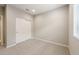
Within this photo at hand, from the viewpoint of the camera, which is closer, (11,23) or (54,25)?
(11,23)

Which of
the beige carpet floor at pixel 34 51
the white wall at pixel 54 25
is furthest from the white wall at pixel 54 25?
the beige carpet floor at pixel 34 51

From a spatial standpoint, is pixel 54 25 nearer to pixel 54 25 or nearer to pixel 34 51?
pixel 54 25

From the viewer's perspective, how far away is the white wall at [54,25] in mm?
3852

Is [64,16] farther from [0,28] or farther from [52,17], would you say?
[0,28]

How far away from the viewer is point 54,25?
14.5ft

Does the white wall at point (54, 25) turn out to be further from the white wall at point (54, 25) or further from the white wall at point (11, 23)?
the white wall at point (11, 23)

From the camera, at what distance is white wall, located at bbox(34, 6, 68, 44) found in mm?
3852

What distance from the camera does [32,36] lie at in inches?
245

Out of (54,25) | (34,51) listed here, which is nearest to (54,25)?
(54,25)

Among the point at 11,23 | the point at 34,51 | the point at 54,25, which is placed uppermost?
the point at 11,23

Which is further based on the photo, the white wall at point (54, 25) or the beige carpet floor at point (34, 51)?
the white wall at point (54, 25)

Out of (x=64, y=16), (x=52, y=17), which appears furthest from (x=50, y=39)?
(x=64, y=16)
